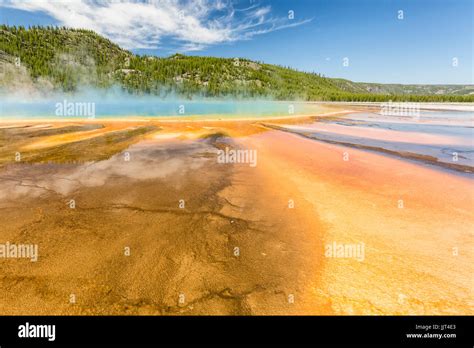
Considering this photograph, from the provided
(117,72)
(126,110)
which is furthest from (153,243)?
(117,72)

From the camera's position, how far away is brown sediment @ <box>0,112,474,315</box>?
11.6 feet

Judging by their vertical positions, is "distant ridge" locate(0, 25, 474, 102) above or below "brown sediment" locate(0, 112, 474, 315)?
above

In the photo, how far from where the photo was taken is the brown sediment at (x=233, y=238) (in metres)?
3.54

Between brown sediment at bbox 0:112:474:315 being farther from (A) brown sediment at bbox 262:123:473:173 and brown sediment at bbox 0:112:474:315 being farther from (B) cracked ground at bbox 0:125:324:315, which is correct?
(A) brown sediment at bbox 262:123:473:173

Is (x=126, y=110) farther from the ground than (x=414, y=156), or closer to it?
farther from the ground

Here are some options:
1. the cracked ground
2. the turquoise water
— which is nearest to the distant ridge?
the turquoise water

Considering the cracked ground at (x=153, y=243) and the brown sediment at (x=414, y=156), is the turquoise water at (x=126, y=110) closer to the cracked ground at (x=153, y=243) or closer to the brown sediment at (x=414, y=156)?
the brown sediment at (x=414, y=156)

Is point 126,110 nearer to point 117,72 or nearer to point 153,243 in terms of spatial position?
point 153,243

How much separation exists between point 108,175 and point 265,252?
6.75 meters

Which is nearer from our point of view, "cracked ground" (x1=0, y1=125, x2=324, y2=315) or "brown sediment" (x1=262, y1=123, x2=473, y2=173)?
"cracked ground" (x1=0, y1=125, x2=324, y2=315)

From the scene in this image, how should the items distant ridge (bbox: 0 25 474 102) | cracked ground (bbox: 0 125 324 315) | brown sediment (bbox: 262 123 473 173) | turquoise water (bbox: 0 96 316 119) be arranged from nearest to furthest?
cracked ground (bbox: 0 125 324 315), brown sediment (bbox: 262 123 473 173), turquoise water (bbox: 0 96 316 119), distant ridge (bbox: 0 25 474 102)

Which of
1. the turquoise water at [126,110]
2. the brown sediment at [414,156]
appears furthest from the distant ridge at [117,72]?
the brown sediment at [414,156]

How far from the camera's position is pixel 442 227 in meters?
5.49

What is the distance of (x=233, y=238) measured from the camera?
509 centimetres
